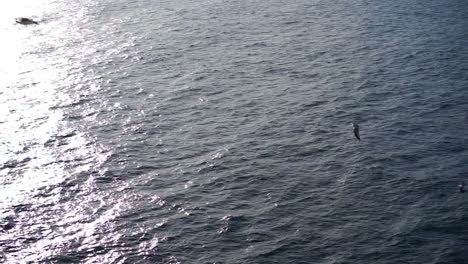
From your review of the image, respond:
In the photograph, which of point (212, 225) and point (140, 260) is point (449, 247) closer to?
point (212, 225)

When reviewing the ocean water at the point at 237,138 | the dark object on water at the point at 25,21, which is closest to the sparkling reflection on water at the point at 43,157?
the ocean water at the point at 237,138

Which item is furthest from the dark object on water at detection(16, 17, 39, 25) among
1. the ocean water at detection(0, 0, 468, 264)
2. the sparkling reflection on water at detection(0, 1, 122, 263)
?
the sparkling reflection on water at detection(0, 1, 122, 263)

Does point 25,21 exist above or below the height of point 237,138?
above

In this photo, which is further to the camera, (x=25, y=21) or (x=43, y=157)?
(x=25, y=21)

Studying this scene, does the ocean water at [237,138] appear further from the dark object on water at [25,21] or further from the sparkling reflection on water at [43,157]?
the dark object on water at [25,21]

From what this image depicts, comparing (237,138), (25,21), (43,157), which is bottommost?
(237,138)

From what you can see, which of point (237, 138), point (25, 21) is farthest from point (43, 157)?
point (25, 21)

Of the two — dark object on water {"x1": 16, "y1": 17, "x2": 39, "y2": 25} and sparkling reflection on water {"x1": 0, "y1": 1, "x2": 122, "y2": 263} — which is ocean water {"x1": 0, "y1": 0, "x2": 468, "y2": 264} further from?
dark object on water {"x1": 16, "y1": 17, "x2": 39, "y2": 25}

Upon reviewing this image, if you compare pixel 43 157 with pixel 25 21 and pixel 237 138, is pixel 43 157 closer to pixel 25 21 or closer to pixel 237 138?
pixel 237 138
